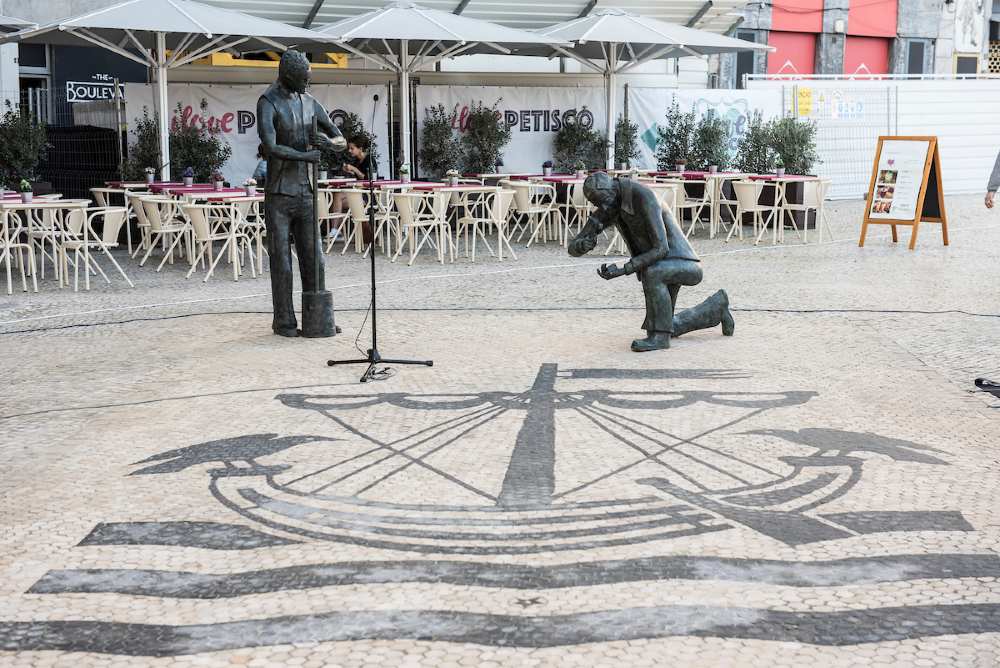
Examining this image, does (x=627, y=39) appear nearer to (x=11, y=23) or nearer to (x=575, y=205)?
(x=575, y=205)

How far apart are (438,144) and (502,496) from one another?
14046mm

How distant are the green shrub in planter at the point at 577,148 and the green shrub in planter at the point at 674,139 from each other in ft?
3.37

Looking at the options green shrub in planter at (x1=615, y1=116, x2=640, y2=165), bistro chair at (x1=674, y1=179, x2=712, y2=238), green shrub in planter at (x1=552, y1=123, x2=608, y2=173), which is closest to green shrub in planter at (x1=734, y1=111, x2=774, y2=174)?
bistro chair at (x1=674, y1=179, x2=712, y2=238)

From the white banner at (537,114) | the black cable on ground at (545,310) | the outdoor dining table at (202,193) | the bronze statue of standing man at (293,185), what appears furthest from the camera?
the white banner at (537,114)

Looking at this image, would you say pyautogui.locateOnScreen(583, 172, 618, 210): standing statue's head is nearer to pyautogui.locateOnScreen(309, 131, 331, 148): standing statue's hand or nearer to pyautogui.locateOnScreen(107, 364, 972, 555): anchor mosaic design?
pyautogui.locateOnScreen(309, 131, 331, 148): standing statue's hand

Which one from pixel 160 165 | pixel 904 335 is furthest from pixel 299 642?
pixel 160 165

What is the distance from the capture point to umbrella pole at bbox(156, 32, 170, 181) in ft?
46.6

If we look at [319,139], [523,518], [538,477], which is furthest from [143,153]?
[523,518]

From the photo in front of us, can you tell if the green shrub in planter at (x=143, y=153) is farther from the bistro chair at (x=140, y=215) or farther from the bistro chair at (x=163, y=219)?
the bistro chair at (x=163, y=219)

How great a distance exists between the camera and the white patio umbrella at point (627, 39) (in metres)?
16.5

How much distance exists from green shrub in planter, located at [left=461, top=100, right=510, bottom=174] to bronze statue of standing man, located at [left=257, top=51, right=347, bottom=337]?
1004cm

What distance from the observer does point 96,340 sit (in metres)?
8.62

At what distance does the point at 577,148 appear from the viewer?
19.5 m

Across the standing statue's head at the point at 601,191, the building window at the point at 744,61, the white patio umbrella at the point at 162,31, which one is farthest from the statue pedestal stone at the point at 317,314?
the building window at the point at 744,61
